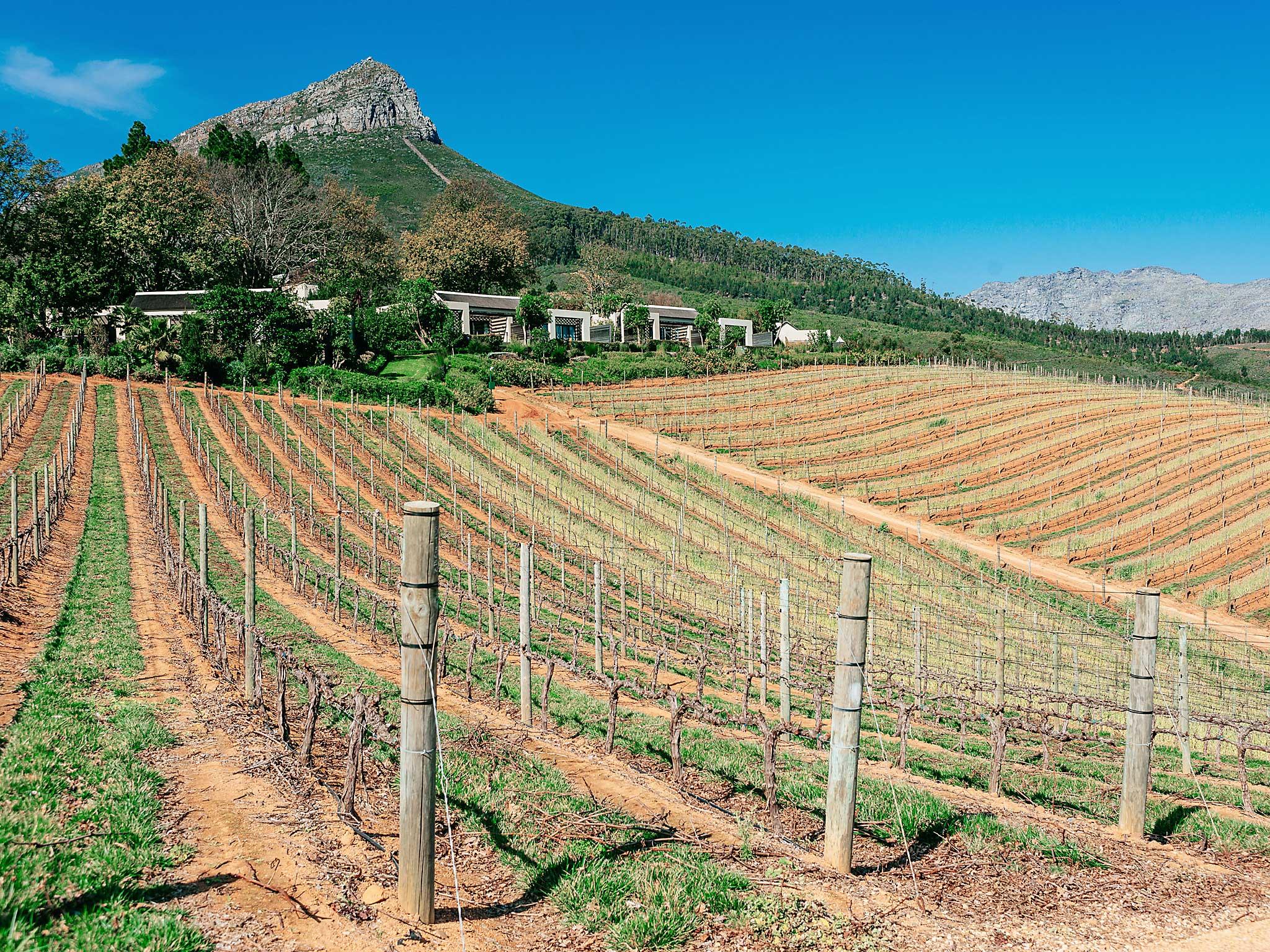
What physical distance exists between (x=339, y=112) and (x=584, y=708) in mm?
197126

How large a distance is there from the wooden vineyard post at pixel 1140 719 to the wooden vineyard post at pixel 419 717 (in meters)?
5.13

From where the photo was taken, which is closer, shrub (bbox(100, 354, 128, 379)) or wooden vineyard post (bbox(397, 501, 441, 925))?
wooden vineyard post (bbox(397, 501, 441, 925))

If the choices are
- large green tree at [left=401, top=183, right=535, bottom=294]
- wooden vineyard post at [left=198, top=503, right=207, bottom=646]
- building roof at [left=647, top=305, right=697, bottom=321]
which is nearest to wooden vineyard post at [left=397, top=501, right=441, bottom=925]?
wooden vineyard post at [left=198, top=503, right=207, bottom=646]

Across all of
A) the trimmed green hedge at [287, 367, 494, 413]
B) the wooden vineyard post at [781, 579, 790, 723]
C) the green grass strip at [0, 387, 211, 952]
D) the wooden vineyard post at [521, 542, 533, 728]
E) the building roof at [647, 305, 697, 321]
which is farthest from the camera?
the building roof at [647, 305, 697, 321]

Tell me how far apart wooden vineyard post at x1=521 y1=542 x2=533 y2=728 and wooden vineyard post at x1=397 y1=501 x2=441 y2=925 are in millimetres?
4703

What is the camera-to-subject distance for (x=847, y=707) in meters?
5.21

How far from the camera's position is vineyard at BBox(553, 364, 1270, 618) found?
31688 millimetres

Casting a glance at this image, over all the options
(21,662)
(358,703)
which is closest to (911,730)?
(358,703)

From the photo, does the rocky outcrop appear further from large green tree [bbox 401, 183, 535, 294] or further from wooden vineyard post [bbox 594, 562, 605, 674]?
wooden vineyard post [bbox 594, 562, 605, 674]

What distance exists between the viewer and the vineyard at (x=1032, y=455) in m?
31.7

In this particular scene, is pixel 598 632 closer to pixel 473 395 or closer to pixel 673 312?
pixel 473 395

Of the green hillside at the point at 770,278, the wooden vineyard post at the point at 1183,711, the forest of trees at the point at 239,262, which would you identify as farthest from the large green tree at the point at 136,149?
the wooden vineyard post at the point at 1183,711

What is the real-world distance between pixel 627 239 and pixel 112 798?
148328mm

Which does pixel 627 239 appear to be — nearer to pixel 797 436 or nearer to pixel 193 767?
pixel 797 436
